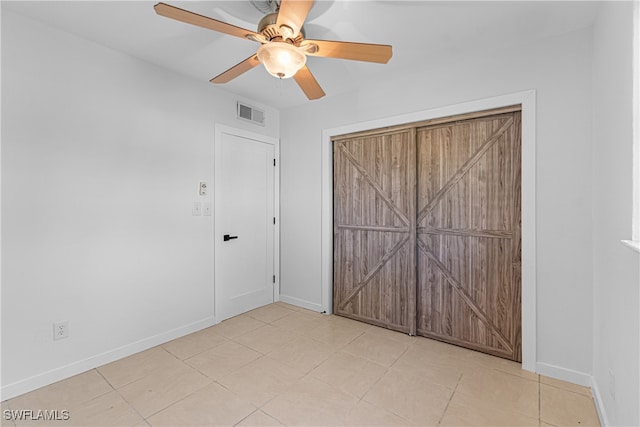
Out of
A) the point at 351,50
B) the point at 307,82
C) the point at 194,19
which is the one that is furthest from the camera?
the point at 307,82

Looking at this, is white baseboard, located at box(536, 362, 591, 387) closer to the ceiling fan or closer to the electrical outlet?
the ceiling fan

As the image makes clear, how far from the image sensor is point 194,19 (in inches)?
58.1

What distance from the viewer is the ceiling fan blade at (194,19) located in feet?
4.48

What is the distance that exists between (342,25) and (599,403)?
2926 millimetres

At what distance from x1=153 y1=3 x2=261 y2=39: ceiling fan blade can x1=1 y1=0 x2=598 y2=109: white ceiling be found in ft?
1.39

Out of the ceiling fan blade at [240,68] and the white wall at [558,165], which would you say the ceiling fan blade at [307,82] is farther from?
the white wall at [558,165]

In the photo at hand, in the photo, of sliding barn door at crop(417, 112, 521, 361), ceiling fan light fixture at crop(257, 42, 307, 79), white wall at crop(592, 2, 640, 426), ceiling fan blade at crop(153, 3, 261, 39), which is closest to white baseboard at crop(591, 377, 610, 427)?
white wall at crop(592, 2, 640, 426)

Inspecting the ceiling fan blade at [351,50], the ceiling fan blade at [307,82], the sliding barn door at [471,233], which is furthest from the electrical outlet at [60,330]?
the sliding barn door at [471,233]

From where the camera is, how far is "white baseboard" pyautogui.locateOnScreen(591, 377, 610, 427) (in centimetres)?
166

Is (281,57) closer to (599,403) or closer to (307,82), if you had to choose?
(307,82)

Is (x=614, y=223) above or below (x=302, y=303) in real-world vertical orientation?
above

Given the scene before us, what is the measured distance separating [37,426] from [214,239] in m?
1.83

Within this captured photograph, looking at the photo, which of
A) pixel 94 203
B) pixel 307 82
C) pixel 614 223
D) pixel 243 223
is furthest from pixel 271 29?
pixel 243 223

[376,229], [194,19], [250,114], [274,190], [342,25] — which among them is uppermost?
[342,25]
